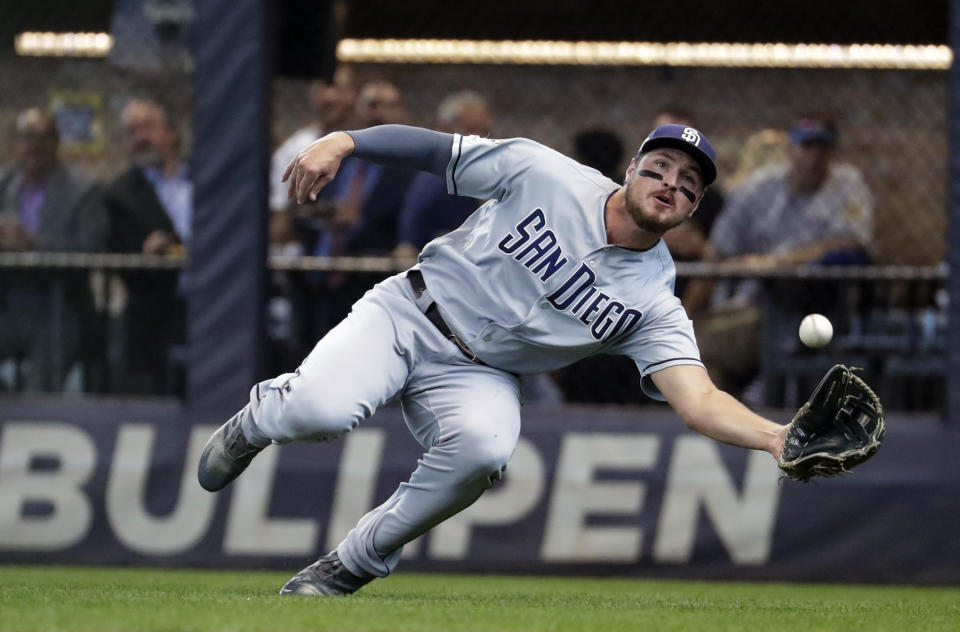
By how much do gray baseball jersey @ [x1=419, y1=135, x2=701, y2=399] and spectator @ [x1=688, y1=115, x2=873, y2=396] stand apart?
2.73 m

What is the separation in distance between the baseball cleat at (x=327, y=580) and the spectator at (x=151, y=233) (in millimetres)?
2965

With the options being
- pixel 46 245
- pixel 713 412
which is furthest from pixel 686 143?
pixel 46 245

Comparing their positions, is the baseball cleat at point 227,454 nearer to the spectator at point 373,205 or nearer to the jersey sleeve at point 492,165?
the jersey sleeve at point 492,165

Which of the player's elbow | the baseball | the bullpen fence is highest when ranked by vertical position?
the baseball

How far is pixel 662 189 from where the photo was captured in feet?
15.0

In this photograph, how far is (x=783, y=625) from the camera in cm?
409

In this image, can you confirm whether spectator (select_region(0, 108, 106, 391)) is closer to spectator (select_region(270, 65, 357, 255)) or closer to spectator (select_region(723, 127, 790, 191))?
spectator (select_region(270, 65, 357, 255))

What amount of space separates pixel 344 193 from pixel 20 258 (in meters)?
1.62

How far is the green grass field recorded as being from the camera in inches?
146

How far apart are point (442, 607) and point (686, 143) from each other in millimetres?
1509

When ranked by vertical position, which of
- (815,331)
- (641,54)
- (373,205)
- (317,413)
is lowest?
(317,413)

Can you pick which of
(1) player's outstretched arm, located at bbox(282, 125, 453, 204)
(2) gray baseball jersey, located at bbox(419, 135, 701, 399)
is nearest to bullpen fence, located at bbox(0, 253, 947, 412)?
(2) gray baseball jersey, located at bbox(419, 135, 701, 399)

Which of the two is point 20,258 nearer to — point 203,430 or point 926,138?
point 203,430

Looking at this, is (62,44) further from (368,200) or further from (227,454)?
(227,454)
